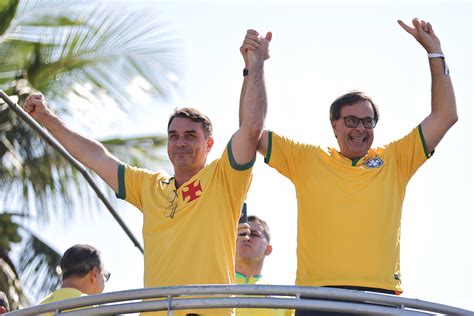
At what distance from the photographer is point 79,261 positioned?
8000mm

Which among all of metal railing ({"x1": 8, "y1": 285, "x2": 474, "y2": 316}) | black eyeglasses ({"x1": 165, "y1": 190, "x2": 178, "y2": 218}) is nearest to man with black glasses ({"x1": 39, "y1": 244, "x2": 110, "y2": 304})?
black eyeglasses ({"x1": 165, "y1": 190, "x2": 178, "y2": 218})

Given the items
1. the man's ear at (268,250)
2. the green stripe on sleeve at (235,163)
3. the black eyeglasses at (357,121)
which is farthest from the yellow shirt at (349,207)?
the man's ear at (268,250)

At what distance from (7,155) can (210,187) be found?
27.6ft

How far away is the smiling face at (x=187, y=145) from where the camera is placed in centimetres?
738

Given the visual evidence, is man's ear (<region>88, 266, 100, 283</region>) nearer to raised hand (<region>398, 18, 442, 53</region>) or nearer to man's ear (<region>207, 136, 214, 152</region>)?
man's ear (<region>207, 136, 214, 152</region>)

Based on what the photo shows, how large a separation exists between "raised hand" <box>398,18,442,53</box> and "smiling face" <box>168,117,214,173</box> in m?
1.32

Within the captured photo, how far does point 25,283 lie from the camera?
15.3m

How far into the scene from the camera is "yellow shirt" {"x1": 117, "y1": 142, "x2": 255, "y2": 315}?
7.03 metres

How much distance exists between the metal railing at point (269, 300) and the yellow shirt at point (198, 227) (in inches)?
12.1

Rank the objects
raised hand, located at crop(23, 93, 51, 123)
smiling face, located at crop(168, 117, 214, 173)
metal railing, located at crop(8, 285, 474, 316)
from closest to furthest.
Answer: metal railing, located at crop(8, 285, 474, 316)
smiling face, located at crop(168, 117, 214, 173)
raised hand, located at crop(23, 93, 51, 123)

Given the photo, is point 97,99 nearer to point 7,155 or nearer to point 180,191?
point 7,155

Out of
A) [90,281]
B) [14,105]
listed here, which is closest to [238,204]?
[90,281]

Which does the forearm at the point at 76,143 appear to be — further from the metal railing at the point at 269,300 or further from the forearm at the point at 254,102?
the metal railing at the point at 269,300

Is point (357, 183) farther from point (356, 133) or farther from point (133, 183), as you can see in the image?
point (133, 183)
